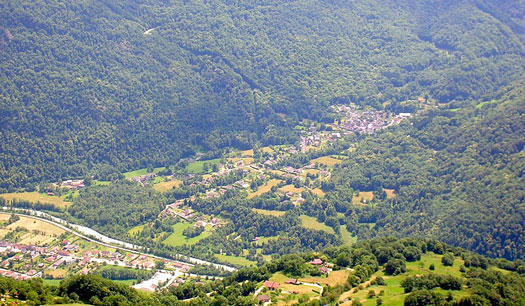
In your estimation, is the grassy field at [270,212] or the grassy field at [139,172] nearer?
the grassy field at [270,212]

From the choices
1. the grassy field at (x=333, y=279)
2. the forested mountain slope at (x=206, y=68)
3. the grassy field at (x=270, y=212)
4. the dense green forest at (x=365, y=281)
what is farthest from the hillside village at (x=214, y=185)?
the forested mountain slope at (x=206, y=68)

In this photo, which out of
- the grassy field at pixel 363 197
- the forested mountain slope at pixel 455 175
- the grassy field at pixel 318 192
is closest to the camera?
the forested mountain slope at pixel 455 175

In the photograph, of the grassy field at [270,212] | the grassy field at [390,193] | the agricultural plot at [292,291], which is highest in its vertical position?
the grassy field at [390,193]

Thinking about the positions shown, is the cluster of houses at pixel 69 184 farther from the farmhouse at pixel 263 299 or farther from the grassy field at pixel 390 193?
the farmhouse at pixel 263 299

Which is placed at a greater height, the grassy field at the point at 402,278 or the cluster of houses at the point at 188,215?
the cluster of houses at the point at 188,215

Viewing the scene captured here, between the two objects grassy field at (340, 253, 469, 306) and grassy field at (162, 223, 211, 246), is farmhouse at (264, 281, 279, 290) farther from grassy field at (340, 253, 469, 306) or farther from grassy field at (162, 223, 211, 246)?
grassy field at (162, 223, 211, 246)

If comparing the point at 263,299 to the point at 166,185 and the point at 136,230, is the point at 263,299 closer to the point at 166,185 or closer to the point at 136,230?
the point at 136,230

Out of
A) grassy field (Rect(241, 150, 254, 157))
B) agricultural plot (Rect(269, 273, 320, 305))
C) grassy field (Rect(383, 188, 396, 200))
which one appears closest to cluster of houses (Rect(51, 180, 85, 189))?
grassy field (Rect(241, 150, 254, 157))

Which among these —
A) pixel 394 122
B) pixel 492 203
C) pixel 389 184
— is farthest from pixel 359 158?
pixel 492 203
